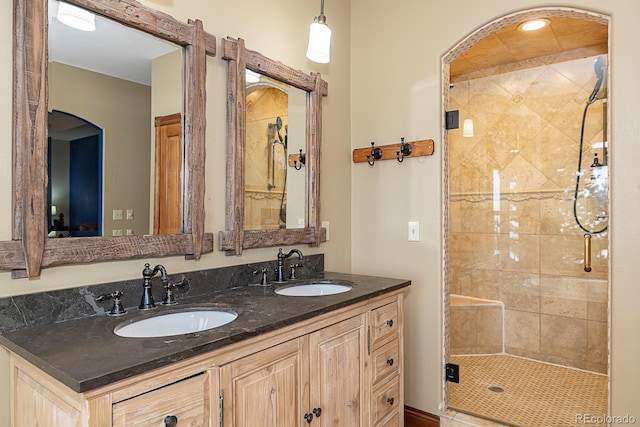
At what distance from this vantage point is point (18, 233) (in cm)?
120

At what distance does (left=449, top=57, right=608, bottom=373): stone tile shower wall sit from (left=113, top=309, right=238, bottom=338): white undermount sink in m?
2.00

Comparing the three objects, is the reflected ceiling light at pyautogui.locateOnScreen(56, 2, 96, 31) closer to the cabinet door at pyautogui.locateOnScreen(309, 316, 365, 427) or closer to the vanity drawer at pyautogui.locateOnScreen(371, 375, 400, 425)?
the cabinet door at pyautogui.locateOnScreen(309, 316, 365, 427)

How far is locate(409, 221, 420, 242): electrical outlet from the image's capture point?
2332 millimetres

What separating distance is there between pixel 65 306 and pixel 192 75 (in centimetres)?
97

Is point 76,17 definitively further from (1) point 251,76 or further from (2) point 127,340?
(2) point 127,340

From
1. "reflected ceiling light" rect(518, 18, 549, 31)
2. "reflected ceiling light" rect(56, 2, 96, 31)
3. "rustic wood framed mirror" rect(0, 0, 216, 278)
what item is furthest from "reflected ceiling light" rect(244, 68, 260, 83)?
"reflected ceiling light" rect(518, 18, 549, 31)

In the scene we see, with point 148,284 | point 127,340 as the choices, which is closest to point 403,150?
point 148,284

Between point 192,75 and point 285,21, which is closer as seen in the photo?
point 192,75

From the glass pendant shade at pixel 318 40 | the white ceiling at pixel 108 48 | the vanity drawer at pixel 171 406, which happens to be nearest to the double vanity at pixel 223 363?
the vanity drawer at pixel 171 406

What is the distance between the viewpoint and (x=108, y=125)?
148 cm

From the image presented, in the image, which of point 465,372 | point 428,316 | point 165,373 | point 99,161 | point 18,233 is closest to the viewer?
point 165,373

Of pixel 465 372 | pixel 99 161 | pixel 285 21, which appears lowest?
pixel 465 372

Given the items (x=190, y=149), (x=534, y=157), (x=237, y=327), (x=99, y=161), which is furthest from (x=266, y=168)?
(x=534, y=157)

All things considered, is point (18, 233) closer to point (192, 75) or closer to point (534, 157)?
point (192, 75)
